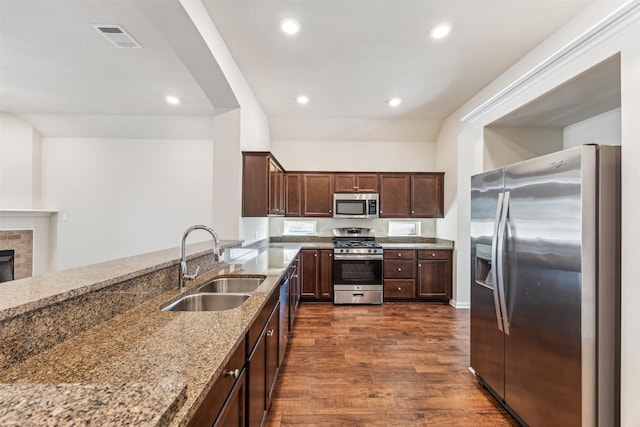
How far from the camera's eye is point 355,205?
504 centimetres

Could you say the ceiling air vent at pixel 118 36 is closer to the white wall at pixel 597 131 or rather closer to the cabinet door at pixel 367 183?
the cabinet door at pixel 367 183

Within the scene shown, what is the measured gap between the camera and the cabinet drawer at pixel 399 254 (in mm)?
4660

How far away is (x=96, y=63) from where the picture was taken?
3223 millimetres

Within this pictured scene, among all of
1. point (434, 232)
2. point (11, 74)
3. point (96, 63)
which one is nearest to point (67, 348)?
point (96, 63)

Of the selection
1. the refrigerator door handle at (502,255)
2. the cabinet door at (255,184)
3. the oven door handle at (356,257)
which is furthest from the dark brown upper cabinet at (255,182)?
the refrigerator door handle at (502,255)

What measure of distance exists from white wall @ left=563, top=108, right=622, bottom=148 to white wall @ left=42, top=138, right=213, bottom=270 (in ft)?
16.7

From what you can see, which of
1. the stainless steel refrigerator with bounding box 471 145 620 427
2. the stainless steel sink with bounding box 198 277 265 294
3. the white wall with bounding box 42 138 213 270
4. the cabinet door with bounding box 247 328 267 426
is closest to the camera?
the cabinet door with bounding box 247 328 267 426

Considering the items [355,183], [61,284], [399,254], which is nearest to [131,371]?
[61,284]

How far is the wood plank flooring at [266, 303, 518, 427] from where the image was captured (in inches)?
79.7

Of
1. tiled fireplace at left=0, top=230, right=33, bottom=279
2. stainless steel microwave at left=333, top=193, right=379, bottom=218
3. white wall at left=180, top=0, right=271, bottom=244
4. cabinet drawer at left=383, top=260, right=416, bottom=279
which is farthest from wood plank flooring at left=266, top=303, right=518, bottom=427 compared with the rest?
tiled fireplace at left=0, top=230, right=33, bottom=279

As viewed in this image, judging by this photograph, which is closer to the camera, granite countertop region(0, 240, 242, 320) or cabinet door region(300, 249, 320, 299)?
granite countertop region(0, 240, 242, 320)

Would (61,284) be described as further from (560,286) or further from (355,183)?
(355,183)

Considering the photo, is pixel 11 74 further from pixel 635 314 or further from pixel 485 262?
pixel 635 314

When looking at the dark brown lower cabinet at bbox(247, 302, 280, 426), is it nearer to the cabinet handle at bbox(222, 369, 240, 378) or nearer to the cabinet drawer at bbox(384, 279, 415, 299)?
the cabinet handle at bbox(222, 369, 240, 378)
